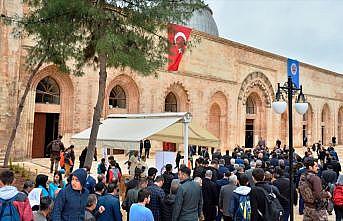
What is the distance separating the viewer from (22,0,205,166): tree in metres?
8.49

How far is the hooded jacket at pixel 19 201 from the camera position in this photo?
12.7 feet

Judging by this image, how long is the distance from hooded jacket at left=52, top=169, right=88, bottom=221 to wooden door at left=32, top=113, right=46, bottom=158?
15101 millimetres

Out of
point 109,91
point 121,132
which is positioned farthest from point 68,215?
point 109,91

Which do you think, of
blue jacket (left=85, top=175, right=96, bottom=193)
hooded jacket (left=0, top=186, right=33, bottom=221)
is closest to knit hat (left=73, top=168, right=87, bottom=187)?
hooded jacket (left=0, top=186, right=33, bottom=221)

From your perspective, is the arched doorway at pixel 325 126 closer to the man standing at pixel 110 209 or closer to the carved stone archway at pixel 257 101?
the carved stone archway at pixel 257 101

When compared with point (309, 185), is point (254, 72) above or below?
above

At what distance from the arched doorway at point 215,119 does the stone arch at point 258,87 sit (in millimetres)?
2485

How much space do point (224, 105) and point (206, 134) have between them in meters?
16.8

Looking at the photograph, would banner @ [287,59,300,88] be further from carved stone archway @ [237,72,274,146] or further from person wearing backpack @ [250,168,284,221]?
person wearing backpack @ [250,168,284,221]

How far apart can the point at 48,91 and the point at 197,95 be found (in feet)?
36.7

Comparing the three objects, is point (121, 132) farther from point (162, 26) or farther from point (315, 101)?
point (315, 101)

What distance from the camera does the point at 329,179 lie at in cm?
793

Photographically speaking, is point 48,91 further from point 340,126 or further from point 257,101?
point 340,126

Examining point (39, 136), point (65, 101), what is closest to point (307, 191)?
point (65, 101)
